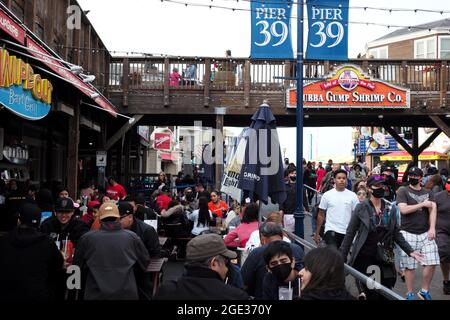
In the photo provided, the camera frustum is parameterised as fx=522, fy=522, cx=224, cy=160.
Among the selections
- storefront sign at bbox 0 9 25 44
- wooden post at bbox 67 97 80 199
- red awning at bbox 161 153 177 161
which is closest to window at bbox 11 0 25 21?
wooden post at bbox 67 97 80 199

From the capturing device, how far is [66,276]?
507cm

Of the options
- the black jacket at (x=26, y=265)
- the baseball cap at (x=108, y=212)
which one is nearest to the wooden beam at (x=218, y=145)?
the baseball cap at (x=108, y=212)

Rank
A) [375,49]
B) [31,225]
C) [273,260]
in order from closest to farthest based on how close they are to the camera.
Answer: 1. [273,260]
2. [31,225]
3. [375,49]

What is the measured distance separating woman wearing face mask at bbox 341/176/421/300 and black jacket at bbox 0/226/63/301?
323 cm

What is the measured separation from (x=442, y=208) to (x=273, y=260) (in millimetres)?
4461

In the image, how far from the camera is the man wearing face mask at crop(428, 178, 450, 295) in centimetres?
735

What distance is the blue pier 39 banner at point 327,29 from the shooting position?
8039 millimetres

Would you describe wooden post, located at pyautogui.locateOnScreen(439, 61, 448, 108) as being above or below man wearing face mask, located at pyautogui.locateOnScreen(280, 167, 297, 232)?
above

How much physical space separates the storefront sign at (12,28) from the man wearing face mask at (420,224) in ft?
17.8

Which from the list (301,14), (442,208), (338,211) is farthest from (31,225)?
(442,208)

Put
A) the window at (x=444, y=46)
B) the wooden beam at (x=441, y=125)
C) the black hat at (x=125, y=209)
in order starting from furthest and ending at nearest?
the window at (x=444, y=46) → the wooden beam at (x=441, y=125) → the black hat at (x=125, y=209)

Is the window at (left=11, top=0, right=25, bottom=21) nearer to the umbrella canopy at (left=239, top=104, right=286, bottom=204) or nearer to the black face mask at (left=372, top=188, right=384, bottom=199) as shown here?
the umbrella canopy at (left=239, top=104, right=286, bottom=204)

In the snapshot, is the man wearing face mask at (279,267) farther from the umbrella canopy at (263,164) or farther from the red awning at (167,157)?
the red awning at (167,157)
